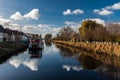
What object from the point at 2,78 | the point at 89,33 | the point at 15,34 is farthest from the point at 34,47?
the point at 15,34

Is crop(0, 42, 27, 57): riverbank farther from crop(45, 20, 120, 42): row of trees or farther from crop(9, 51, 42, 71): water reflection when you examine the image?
crop(45, 20, 120, 42): row of trees

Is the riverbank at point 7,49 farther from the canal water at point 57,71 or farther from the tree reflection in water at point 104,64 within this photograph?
the tree reflection in water at point 104,64

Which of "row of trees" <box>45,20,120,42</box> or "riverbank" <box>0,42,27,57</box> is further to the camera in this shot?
"row of trees" <box>45,20,120,42</box>

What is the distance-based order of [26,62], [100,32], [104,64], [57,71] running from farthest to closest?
[100,32] < [26,62] < [104,64] < [57,71]

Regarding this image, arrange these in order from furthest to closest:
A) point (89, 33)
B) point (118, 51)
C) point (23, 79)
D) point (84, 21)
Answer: point (84, 21)
point (89, 33)
point (118, 51)
point (23, 79)

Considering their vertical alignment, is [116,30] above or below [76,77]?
above

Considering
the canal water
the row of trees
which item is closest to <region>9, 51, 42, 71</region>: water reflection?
the canal water

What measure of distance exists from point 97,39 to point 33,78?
49.0 metres

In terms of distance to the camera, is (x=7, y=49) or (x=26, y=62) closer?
(x=26, y=62)

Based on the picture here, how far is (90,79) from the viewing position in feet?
55.5

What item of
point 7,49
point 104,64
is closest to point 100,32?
point 7,49

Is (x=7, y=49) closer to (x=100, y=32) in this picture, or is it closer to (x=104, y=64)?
(x=104, y=64)

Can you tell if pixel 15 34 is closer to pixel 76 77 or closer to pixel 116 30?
pixel 116 30

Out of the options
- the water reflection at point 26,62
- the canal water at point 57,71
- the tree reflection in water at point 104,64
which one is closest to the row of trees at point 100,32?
the tree reflection in water at point 104,64
